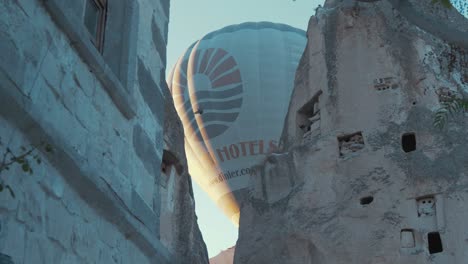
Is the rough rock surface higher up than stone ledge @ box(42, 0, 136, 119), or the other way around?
the rough rock surface

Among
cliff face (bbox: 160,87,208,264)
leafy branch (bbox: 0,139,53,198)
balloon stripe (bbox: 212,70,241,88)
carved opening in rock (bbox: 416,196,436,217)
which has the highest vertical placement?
balloon stripe (bbox: 212,70,241,88)

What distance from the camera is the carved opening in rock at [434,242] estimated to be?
9914 millimetres

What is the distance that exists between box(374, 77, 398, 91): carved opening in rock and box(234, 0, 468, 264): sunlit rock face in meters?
0.02

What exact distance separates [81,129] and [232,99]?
18.8 meters

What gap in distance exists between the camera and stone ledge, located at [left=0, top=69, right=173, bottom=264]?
100 inches

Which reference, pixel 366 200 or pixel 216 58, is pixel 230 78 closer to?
pixel 216 58

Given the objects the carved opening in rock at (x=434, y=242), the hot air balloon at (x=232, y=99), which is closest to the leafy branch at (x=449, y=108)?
the carved opening in rock at (x=434, y=242)

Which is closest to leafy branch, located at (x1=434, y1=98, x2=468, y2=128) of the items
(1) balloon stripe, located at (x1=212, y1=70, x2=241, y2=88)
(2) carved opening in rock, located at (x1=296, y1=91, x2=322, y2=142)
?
(2) carved opening in rock, located at (x1=296, y1=91, x2=322, y2=142)

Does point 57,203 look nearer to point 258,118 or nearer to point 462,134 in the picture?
point 462,134

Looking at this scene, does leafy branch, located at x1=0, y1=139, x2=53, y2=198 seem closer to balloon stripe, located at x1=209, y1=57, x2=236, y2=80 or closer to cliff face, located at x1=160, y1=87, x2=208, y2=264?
cliff face, located at x1=160, y1=87, x2=208, y2=264

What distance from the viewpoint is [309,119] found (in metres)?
12.1

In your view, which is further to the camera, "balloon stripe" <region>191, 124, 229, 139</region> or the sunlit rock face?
"balloon stripe" <region>191, 124, 229, 139</region>

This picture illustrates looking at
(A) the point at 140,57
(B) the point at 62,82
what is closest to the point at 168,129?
(A) the point at 140,57

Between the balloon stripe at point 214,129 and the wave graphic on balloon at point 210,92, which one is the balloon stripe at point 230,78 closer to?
the wave graphic on balloon at point 210,92
